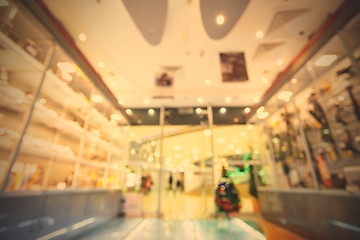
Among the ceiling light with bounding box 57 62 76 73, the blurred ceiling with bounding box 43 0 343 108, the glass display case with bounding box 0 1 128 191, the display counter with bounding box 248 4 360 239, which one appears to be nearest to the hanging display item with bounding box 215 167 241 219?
the display counter with bounding box 248 4 360 239

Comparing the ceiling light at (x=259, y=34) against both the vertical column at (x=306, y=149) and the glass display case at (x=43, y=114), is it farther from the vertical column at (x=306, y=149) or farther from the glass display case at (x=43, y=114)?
the glass display case at (x=43, y=114)

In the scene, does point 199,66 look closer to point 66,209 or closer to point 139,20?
point 139,20

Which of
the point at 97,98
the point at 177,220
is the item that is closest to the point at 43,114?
the point at 97,98

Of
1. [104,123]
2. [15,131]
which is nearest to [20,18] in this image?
[15,131]

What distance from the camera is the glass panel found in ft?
6.60

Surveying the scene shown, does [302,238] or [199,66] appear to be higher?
[199,66]

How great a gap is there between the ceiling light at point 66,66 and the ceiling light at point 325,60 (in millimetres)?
5145

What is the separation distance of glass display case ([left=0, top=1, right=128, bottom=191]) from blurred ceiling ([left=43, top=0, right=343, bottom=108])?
0.73 m

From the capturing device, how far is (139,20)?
9.25 ft

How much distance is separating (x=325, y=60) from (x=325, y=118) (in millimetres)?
1215

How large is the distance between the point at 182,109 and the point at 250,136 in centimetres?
290

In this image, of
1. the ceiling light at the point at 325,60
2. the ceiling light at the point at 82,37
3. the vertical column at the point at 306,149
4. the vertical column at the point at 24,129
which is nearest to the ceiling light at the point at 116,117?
the ceiling light at the point at 82,37

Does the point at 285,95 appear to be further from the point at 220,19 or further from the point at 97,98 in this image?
the point at 97,98

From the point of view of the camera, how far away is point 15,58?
214 centimetres
